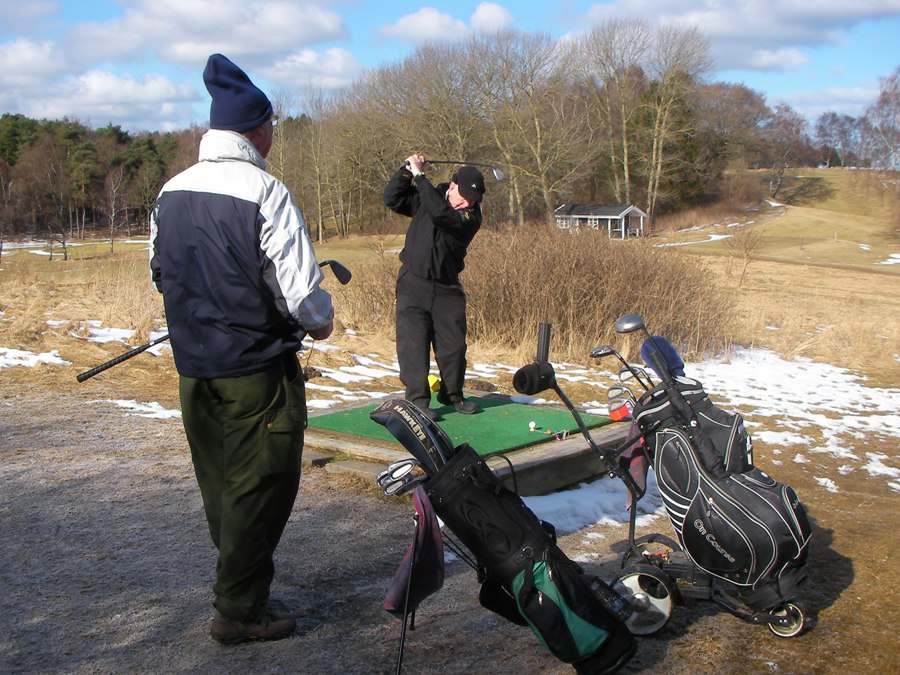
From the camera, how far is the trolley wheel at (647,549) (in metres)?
4.20

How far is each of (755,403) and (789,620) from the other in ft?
21.1

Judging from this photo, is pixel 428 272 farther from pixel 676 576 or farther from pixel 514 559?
pixel 514 559

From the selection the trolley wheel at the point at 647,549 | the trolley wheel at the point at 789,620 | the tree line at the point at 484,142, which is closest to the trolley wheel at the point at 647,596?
the trolley wheel at the point at 647,549

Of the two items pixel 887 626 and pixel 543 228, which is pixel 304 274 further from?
pixel 543 228

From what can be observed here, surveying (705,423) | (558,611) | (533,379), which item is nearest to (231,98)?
(533,379)

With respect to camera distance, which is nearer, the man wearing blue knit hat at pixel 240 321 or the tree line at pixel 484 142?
the man wearing blue knit hat at pixel 240 321

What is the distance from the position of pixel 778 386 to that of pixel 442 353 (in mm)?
6021

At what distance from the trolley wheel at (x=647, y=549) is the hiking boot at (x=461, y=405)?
2712 millimetres

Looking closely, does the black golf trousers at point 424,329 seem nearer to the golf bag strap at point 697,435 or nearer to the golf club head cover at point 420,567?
the golf bag strap at point 697,435

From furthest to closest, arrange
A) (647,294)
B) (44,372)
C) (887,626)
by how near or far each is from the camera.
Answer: (647,294) → (44,372) → (887,626)

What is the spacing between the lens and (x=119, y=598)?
389 cm

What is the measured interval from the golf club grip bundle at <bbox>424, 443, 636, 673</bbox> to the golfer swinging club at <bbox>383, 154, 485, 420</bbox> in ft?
10.8

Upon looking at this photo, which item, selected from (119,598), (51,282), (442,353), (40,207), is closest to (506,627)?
(119,598)

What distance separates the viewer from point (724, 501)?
379cm
